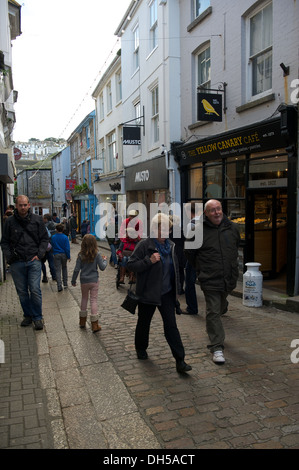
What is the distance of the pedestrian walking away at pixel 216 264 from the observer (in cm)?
442

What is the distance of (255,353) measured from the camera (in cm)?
462

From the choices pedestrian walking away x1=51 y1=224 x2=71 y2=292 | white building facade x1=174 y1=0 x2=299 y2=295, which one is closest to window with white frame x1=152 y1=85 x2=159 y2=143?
white building facade x1=174 y1=0 x2=299 y2=295

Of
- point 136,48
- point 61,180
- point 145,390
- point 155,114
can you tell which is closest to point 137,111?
point 136,48

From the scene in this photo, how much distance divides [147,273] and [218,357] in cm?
130

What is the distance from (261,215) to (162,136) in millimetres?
5339

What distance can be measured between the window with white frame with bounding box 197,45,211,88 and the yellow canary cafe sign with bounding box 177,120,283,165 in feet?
5.58

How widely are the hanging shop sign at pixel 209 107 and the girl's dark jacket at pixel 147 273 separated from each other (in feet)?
18.7

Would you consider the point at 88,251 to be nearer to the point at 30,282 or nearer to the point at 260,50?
the point at 30,282

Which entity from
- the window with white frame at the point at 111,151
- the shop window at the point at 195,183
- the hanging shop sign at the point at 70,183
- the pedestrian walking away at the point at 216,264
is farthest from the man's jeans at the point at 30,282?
the hanging shop sign at the point at 70,183

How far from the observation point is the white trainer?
4293mm

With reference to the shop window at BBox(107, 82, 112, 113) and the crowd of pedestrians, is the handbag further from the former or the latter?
the shop window at BBox(107, 82, 112, 113)

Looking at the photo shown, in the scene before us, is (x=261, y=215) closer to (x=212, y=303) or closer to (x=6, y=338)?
(x=212, y=303)
